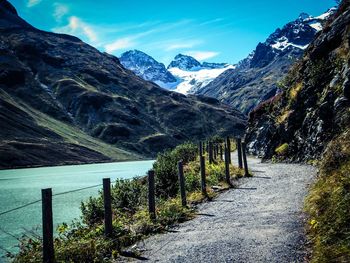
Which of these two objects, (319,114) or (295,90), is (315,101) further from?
(295,90)

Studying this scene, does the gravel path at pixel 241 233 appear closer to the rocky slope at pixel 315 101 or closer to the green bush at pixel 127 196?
the green bush at pixel 127 196

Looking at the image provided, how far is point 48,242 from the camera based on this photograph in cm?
1149

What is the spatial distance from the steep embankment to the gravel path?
3.27 feet

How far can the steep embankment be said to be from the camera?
16.0 m

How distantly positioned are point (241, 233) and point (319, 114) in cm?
2204

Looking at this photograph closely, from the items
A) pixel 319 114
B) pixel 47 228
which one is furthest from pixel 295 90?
pixel 47 228

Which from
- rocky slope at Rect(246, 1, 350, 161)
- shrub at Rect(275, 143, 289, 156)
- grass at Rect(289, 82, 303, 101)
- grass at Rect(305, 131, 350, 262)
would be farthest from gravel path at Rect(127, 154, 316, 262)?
grass at Rect(289, 82, 303, 101)

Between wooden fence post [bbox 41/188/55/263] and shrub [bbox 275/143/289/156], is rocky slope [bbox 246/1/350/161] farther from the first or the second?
wooden fence post [bbox 41/188/55/263]

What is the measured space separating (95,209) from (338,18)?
3116 cm

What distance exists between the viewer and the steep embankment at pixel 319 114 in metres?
16.0

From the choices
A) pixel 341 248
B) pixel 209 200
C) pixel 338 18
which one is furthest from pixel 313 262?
pixel 338 18

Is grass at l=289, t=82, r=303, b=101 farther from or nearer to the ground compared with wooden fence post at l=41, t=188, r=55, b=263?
farther from the ground

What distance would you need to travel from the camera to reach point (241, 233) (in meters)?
13.4

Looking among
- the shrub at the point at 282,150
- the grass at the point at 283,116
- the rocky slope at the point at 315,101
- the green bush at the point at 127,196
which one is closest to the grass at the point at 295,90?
the rocky slope at the point at 315,101
